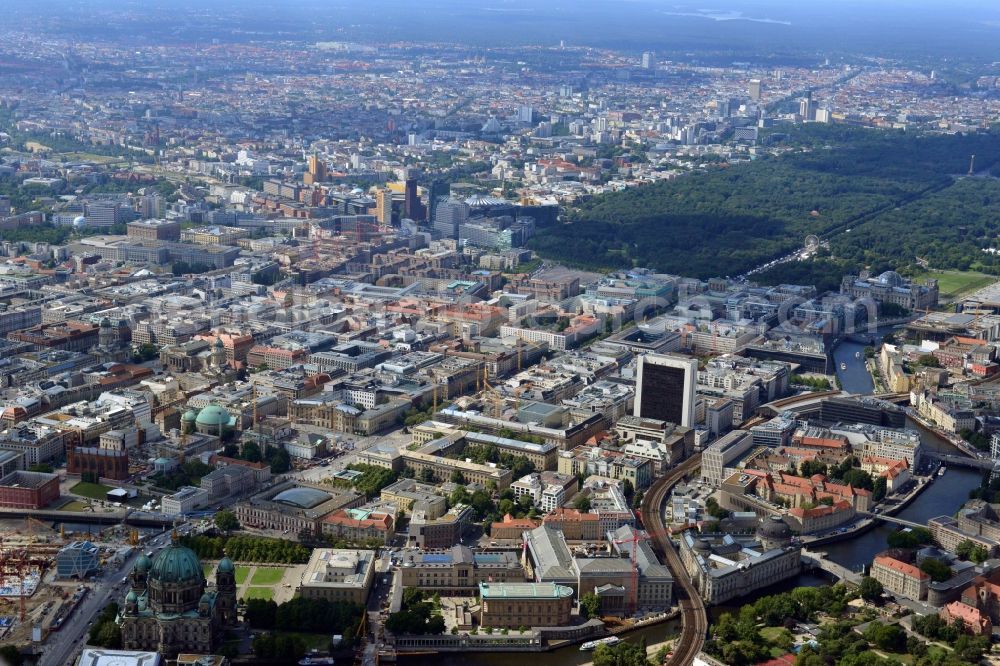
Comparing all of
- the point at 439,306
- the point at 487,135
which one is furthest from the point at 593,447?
the point at 487,135

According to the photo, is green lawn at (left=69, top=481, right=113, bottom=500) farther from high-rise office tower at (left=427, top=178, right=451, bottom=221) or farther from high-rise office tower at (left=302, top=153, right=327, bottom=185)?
high-rise office tower at (left=302, top=153, right=327, bottom=185)

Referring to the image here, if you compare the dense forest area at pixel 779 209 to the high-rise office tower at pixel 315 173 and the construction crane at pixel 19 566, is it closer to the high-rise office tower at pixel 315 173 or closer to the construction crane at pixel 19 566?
the high-rise office tower at pixel 315 173

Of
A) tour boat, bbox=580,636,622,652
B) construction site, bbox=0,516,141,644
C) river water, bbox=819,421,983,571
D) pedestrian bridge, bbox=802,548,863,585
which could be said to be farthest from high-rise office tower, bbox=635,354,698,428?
construction site, bbox=0,516,141,644

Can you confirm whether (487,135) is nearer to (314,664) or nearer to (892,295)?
(892,295)

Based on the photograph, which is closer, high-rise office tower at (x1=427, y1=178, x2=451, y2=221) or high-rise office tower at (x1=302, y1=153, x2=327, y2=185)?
high-rise office tower at (x1=427, y1=178, x2=451, y2=221)

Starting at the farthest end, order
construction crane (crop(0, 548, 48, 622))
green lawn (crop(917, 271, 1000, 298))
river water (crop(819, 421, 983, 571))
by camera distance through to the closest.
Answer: green lawn (crop(917, 271, 1000, 298)) → river water (crop(819, 421, 983, 571)) → construction crane (crop(0, 548, 48, 622))

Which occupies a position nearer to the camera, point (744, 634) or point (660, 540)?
point (744, 634)
